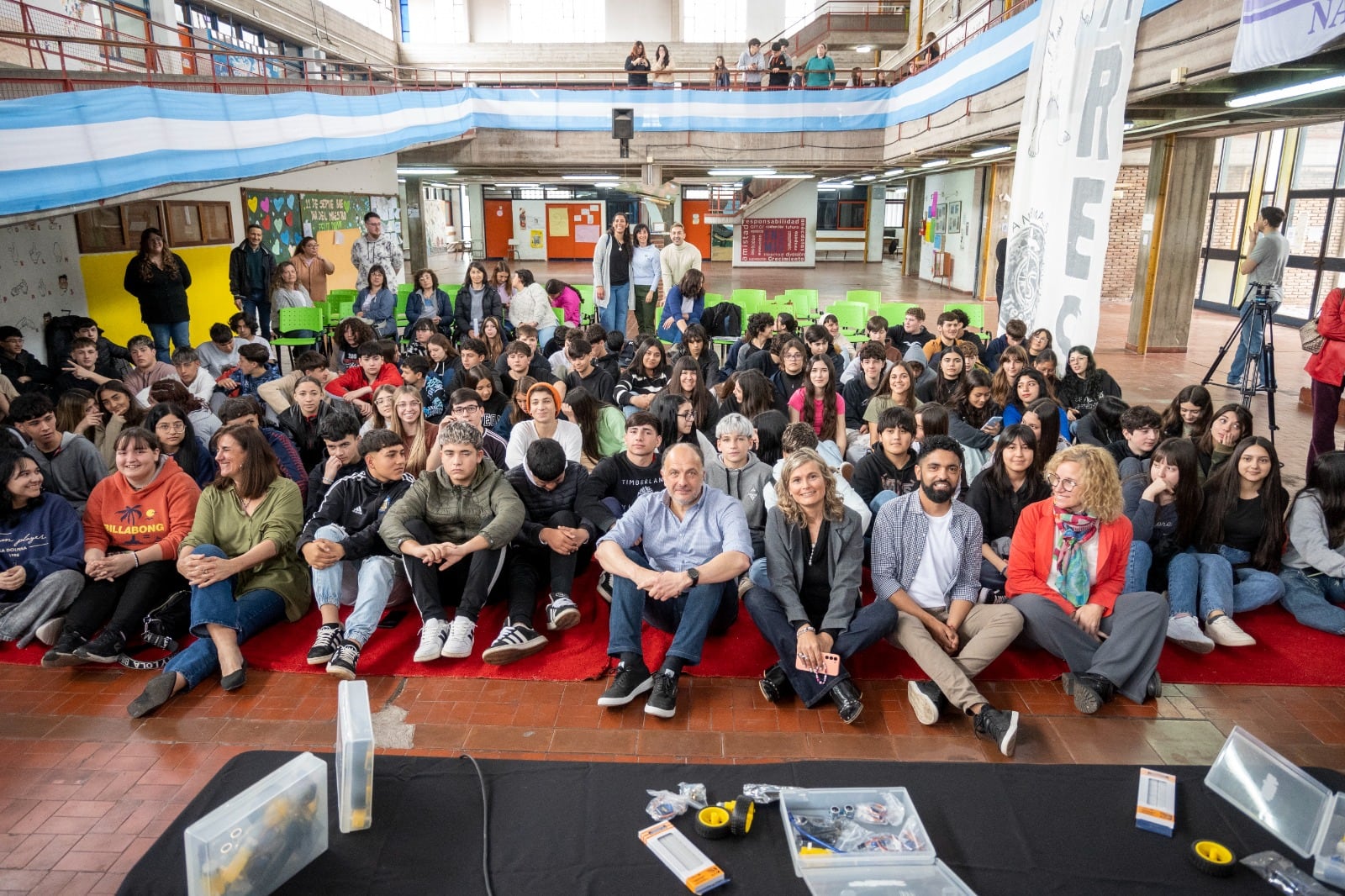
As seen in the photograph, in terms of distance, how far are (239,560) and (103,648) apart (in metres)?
→ 0.75

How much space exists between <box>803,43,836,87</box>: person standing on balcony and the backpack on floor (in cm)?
1523

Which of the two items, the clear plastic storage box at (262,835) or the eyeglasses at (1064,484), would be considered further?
the eyeglasses at (1064,484)

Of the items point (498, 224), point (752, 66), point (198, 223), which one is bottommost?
point (198, 223)

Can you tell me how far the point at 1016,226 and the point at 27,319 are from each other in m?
10.8

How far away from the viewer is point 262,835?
7.59 ft

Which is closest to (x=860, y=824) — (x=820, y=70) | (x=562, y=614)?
(x=562, y=614)

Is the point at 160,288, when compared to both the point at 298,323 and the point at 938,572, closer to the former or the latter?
the point at 298,323

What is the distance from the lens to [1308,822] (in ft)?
8.20

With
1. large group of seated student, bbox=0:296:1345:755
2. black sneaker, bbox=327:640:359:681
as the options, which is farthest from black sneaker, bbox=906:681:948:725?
black sneaker, bbox=327:640:359:681

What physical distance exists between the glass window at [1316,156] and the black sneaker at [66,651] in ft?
58.4

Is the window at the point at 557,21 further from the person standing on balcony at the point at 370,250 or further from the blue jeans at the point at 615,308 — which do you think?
the blue jeans at the point at 615,308

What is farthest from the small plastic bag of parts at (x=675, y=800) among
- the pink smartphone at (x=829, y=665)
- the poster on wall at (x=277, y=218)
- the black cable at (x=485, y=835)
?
the poster on wall at (x=277, y=218)

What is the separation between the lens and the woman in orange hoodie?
13.7ft

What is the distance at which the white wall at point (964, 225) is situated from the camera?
19.3 meters
